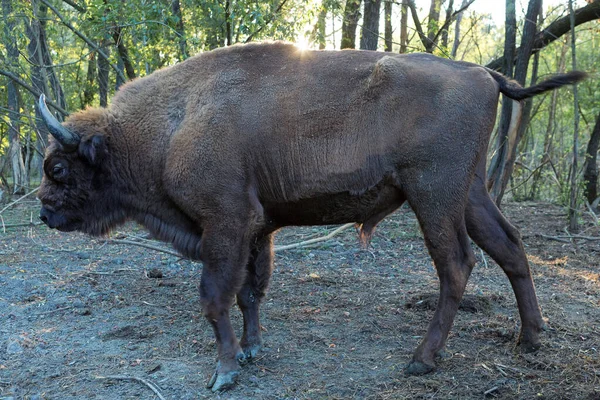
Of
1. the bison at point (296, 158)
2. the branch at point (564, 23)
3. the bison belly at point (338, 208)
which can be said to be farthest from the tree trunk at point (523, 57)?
the bison belly at point (338, 208)

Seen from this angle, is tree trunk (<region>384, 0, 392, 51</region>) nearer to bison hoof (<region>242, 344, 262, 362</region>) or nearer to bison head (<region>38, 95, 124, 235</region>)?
bison head (<region>38, 95, 124, 235</region>)

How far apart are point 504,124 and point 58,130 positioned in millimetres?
6266

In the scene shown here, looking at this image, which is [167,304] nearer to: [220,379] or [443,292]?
[220,379]

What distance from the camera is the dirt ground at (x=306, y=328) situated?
4.32 metres

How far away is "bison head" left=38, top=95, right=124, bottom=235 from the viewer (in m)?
5.04

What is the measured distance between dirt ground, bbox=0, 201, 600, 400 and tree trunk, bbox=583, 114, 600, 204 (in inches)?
112

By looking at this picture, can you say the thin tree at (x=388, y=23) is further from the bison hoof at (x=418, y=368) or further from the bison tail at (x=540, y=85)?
the bison hoof at (x=418, y=368)

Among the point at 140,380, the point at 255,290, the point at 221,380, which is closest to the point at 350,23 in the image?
the point at 255,290

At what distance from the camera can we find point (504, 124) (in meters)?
8.63

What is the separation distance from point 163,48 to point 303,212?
504cm

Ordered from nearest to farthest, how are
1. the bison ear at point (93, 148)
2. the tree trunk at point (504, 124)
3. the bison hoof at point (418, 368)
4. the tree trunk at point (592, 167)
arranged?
the bison hoof at point (418, 368) → the bison ear at point (93, 148) → the tree trunk at point (504, 124) → the tree trunk at point (592, 167)

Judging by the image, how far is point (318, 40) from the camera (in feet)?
34.6

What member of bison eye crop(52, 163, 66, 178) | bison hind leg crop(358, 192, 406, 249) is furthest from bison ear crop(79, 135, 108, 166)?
bison hind leg crop(358, 192, 406, 249)

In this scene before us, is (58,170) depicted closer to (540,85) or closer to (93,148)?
(93,148)
